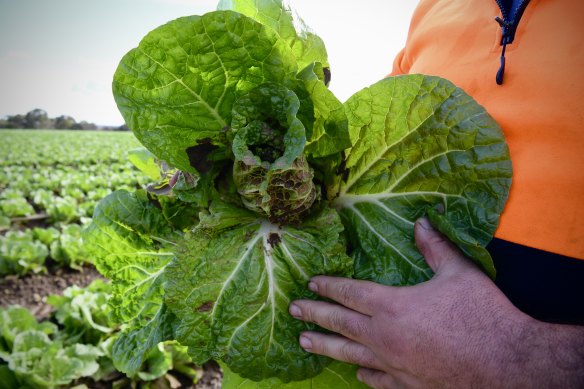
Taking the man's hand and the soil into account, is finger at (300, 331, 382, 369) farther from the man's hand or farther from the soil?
the soil

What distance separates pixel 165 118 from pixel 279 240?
2.24 ft

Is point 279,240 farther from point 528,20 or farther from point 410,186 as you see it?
point 528,20

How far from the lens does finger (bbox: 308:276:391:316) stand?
1.50m

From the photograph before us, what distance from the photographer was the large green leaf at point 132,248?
82.3 inches

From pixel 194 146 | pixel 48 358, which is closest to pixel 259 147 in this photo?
pixel 194 146

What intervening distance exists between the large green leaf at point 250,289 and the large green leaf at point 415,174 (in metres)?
0.18

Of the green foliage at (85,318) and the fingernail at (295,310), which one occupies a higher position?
the fingernail at (295,310)

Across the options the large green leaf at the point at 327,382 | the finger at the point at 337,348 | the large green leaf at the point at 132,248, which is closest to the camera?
the finger at the point at 337,348

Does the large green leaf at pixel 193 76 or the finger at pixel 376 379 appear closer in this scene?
the large green leaf at pixel 193 76

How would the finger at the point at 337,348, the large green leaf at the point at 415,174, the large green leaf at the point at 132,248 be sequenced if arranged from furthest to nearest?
the large green leaf at the point at 132,248, the finger at the point at 337,348, the large green leaf at the point at 415,174

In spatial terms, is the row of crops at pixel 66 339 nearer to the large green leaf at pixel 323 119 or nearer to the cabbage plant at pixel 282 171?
the cabbage plant at pixel 282 171

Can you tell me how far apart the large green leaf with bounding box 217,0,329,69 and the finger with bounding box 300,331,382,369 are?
1.15 meters

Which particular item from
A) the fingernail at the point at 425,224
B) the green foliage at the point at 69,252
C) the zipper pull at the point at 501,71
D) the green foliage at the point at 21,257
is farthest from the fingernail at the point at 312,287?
the green foliage at the point at 21,257

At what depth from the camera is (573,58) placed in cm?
137
